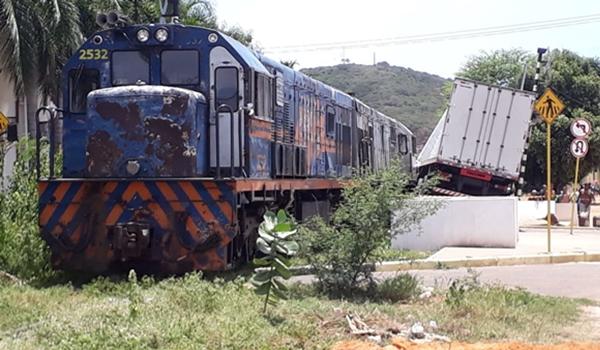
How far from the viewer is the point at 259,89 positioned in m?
13.8

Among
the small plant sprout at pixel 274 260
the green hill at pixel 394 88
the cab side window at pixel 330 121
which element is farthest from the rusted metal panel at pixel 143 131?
the green hill at pixel 394 88

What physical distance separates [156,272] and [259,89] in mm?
3239

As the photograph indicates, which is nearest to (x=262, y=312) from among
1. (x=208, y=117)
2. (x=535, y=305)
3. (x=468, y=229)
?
(x=535, y=305)

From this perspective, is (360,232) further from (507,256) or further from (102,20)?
(507,256)

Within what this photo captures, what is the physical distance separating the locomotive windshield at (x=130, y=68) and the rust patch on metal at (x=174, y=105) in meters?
0.96

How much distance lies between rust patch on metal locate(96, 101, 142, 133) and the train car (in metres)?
0.01

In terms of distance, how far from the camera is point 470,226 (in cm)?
1955

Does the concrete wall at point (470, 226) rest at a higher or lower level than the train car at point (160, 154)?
lower

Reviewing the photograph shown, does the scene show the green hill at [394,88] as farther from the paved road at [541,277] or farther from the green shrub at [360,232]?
the green shrub at [360,232]

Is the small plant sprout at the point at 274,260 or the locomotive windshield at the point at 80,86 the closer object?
the small plant sprout at the point at 274,260

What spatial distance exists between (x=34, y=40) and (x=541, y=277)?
1711cm

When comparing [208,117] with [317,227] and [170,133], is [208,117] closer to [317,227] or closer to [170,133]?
[170,133]

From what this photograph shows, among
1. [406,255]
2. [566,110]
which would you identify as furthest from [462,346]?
[566,110]

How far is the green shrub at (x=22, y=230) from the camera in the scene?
12984 mm
